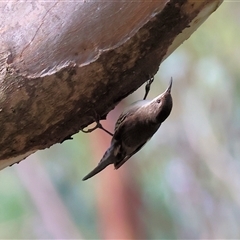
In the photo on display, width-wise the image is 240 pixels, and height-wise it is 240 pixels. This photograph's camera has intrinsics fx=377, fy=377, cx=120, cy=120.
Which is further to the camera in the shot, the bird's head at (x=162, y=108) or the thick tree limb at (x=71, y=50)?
the bird's head at (x=162, y=108)

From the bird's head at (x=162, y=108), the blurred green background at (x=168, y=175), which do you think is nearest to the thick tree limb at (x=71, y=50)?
the bird's head at (x=162, y=108)

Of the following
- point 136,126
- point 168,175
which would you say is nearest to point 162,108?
point 136,126

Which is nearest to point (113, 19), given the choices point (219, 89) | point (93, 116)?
point (93, 116)

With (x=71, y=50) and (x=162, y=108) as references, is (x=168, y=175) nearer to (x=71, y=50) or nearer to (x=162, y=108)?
(x=162, y=108)

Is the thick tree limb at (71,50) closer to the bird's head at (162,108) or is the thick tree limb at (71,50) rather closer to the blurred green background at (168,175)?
the bird's head at (162,108)

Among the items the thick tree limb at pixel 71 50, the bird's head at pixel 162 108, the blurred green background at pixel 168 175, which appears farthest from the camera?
the blurred green background at pixel 168 175

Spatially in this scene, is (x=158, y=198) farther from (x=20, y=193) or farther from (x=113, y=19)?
(x=113, y=19)
